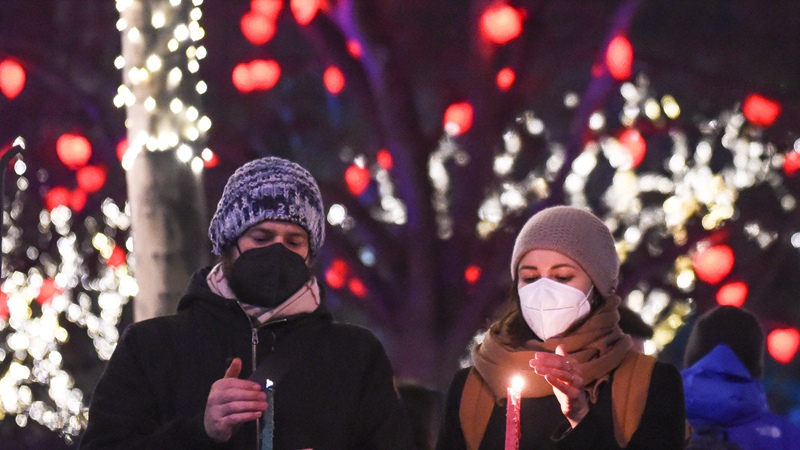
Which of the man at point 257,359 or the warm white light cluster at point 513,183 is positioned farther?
the warm white light cluster at point 513,183

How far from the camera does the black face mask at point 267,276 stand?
425 cm

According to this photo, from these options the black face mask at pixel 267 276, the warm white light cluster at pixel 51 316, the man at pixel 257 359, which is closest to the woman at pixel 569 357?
the man at pixel 257 359

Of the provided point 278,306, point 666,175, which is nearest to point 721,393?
point 278,306

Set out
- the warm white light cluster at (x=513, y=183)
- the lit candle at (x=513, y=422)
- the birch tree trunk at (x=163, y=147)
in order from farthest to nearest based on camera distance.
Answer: the warm white light cluster at (x=513, y=183), the birch tree trunk at (x=163, y=147), the lit candle at (x=513, y=422)

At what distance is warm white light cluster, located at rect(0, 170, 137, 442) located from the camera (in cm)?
1758

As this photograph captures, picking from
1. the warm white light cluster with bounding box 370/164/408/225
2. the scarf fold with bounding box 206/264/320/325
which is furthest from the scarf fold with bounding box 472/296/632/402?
the warm white light cluster with bounding box 370/164/408/225

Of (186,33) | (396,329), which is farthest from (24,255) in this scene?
(186,33)

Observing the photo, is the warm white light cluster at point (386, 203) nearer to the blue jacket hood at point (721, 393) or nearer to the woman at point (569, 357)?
the blue jacket hood at point (721, 393)

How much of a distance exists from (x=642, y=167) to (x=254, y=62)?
5006 mm

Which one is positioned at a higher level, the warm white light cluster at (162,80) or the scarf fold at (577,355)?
the warm white light cluster at (162,80)

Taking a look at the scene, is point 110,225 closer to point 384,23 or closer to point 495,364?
point 384,23

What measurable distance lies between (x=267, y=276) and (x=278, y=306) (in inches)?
3.9

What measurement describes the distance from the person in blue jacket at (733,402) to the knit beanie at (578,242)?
0.96 m

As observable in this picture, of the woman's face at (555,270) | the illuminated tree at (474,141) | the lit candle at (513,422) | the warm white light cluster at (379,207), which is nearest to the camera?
the lit candle at (513,422)
